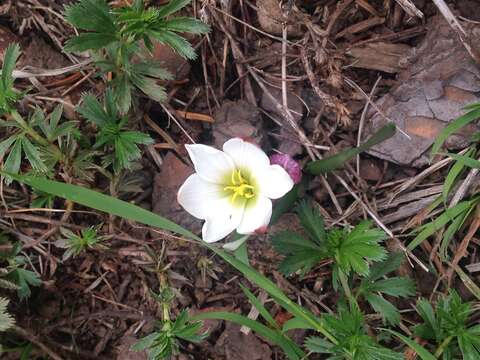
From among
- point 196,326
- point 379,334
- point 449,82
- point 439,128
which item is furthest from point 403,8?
point 196,326

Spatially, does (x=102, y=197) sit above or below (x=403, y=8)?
below

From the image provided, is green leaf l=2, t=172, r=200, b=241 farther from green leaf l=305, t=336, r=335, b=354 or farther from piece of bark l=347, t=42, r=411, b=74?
piece of bark l=347, t=42, r=411, b=74

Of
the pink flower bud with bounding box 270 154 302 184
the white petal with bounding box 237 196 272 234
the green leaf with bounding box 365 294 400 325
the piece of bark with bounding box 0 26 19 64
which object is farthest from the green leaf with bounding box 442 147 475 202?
the piece of bark with bounding box 0 26 19 64

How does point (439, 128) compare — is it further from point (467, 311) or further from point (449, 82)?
point (467, 311)

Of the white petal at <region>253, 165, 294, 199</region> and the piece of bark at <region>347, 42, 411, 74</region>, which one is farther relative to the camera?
the piece of bark at <region>347, 42, 411, 74</region>

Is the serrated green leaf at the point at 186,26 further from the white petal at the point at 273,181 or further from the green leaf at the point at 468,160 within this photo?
the green leaf at the point at 468,160
